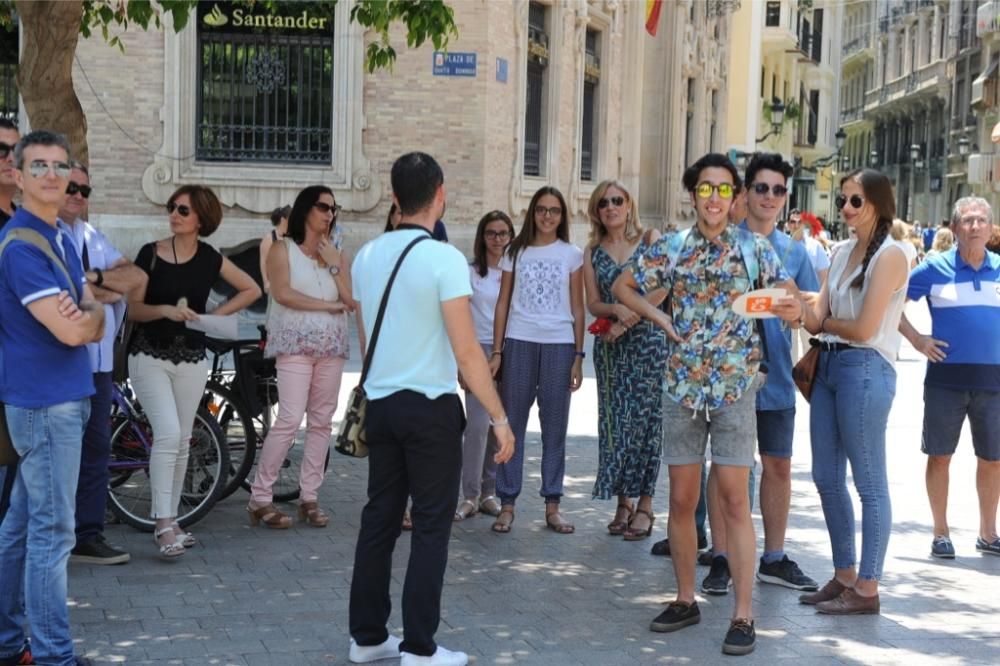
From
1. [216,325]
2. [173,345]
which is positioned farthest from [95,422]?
[216,325]

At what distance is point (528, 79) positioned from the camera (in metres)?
22.2

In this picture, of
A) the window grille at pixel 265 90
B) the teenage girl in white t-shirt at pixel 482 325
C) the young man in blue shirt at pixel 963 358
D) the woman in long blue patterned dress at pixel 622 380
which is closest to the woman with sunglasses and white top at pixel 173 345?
the teenage girl in white t-shirt at pixel 482 325

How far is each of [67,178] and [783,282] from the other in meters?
3.00

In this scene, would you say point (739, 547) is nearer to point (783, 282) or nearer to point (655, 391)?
point (783, 282)

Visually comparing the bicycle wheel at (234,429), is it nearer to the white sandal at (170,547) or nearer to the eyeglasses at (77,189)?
the white sandal at (170,547)

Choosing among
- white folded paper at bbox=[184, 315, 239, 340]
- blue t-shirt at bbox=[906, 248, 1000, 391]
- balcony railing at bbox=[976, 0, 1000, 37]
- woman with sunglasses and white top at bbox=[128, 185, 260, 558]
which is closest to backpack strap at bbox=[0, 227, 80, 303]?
woman with sunglasses and white top at bbox=[128, 185, 260, 558]

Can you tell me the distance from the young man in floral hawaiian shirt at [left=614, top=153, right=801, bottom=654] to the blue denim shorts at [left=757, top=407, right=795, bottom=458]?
3.16ft

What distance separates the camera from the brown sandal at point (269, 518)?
8633 millimetres

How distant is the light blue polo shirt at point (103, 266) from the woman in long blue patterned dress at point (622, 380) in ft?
8.86

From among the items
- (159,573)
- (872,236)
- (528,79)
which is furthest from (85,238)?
(528,79)

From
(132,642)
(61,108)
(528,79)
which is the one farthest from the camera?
(528,79)

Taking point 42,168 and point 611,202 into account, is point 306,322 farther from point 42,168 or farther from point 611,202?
point 42,168

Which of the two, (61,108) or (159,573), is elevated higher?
(61,108)

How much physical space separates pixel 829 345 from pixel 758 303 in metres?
1.13
